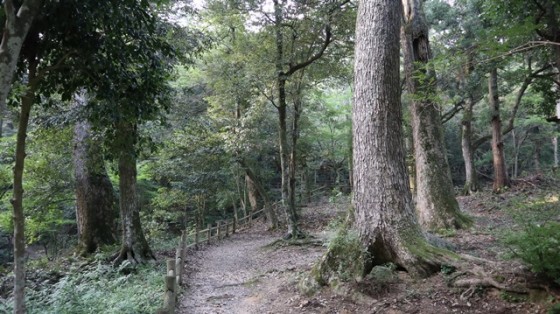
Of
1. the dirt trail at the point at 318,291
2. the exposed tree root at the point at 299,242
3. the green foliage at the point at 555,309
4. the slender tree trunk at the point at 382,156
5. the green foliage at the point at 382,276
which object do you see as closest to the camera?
the green foliage at the point at 555,309

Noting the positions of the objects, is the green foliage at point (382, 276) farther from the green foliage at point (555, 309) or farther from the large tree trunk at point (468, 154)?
the large tree trunk at point (468, 154)

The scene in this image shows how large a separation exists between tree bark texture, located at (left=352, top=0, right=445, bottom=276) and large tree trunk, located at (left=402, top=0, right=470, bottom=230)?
3.28 meters

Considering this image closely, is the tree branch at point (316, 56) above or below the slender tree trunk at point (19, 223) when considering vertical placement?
above

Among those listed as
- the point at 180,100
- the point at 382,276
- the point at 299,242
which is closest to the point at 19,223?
the point at 382,276

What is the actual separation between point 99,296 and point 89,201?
4993mm

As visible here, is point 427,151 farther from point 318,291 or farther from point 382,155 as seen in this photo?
point 318,291

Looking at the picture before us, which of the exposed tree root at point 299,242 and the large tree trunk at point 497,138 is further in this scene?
the large tree trunk at point 497,138

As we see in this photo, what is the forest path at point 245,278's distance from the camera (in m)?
6.07

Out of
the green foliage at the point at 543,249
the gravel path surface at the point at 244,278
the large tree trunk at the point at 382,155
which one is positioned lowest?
the gravel path surface at the point at 244,278

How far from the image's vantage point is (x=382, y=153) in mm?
5570

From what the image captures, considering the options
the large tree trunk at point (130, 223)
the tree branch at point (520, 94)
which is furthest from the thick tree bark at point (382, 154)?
the tree branch at point (520, 94)

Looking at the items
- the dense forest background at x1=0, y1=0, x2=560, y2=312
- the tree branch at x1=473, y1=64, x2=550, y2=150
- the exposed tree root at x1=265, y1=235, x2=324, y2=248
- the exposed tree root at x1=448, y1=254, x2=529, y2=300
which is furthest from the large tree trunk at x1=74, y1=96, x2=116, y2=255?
the tree branch at x1=473, y1=64, x2=550, y2=150

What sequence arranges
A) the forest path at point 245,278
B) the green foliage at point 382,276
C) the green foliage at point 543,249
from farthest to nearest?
the forest path at point 245,278 → the green foliage at point 382,276 → the green foliage at point 543,249

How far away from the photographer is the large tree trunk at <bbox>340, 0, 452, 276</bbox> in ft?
17.1
